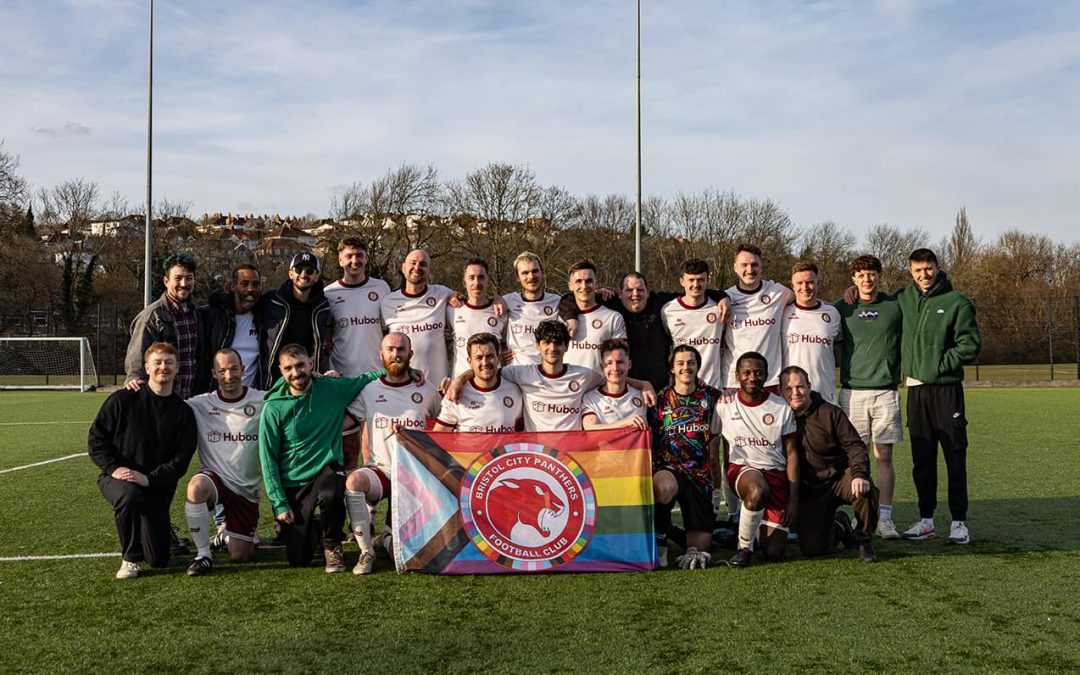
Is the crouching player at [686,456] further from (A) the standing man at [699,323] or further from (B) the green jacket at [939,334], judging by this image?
(B) the green jacket at [939,334]

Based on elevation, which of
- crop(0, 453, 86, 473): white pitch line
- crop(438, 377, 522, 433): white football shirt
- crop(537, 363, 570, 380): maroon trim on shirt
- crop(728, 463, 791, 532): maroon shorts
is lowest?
crop(0, 453, 86, 473): white pitch line

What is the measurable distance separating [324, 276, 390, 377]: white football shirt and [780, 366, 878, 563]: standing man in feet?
9.17

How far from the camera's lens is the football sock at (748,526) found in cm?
507

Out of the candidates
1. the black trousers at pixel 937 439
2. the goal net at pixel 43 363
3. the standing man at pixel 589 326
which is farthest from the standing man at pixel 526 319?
the goal net at pixel 43 363

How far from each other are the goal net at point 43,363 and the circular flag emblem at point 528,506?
26286 millimetres

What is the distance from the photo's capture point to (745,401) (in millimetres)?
5277

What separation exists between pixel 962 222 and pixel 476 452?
62788mm

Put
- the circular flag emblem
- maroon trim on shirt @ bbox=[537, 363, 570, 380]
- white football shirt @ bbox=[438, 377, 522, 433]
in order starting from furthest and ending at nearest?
maroon trim on shirt @ bbox=[537, 363, 570, 380] → white football shirt @ bbox=[438, 377, 522, 433] → the circular flag emblem

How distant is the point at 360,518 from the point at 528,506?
96 centimetres

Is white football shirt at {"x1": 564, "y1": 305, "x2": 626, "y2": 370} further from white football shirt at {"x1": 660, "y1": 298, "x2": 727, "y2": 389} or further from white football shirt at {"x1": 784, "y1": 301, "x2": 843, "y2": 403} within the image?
white football shirt at {"x1": 784, "y1": 301, "x2": 843, "y2": 403}

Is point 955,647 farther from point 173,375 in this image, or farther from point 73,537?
point 73,537

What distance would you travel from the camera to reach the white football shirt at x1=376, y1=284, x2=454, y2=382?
6117mm

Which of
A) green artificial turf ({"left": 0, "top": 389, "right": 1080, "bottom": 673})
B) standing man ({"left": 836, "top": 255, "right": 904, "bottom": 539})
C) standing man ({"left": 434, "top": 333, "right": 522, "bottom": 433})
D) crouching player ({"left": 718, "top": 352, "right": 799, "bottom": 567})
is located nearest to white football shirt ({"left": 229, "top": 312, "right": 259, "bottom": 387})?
green artificial turf ({"left": 0, "top": 389, "right": 1080, "bottom": 673})

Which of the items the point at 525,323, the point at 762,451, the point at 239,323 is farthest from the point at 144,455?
the point at 762,451
